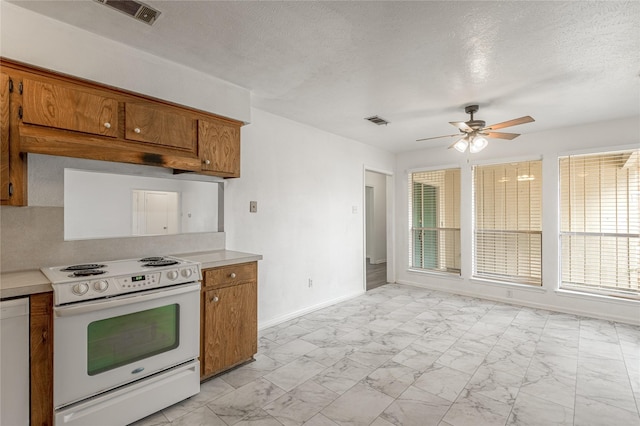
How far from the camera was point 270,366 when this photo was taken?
9.12 feet

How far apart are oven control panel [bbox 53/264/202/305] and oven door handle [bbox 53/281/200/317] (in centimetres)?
3

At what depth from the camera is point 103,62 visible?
222cm

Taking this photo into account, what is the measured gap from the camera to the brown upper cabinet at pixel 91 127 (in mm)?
1910

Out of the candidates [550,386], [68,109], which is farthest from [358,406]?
[68,109]

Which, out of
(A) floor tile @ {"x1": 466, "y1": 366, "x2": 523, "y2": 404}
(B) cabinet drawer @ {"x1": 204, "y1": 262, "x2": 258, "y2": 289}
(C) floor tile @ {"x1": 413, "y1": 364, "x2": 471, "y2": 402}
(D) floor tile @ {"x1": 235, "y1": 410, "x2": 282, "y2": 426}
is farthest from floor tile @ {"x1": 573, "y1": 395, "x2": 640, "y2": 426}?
(B) cabinet drawer @ {"x1": 204, "y1": 262, "x2": 258, "y2": 289}

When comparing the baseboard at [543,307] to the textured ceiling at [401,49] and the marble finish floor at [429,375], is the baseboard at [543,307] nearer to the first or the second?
the marble finish floor at [429,375]

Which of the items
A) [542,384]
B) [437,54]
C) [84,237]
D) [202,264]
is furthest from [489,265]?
[84,237]

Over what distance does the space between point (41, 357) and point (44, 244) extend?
2.79ft

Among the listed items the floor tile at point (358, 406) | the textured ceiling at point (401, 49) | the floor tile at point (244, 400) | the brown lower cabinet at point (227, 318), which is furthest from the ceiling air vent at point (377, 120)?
the floor tile at point (244, 400)

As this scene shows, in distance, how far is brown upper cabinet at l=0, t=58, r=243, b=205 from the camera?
Result: 6.27 feet

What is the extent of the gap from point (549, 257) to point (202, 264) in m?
4.72

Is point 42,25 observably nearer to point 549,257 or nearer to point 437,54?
point 437,54

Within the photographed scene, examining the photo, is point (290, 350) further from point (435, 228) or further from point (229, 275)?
point (435, 228)

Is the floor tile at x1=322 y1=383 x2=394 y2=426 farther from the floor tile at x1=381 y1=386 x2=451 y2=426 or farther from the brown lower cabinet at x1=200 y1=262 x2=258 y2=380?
the brown lower cabinet at x1=200 y1=262 x2=258 y2=380
